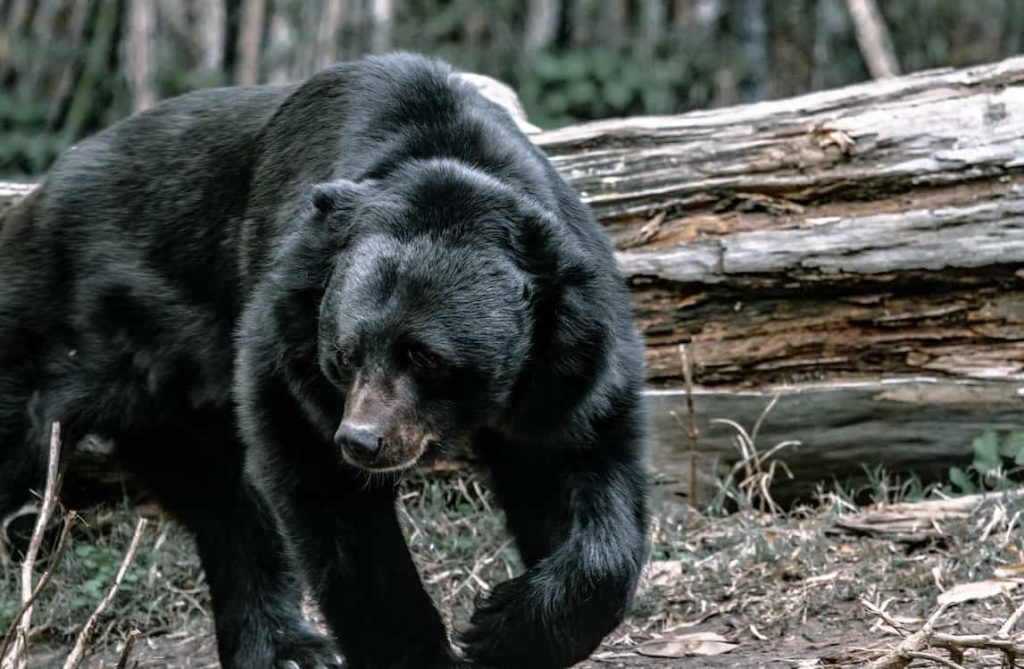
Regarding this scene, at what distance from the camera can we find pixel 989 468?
18.8 ft

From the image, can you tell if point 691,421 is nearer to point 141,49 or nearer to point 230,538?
point 230,538

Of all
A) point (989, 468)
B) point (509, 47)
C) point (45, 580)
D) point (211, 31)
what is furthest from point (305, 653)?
point (509, 47)

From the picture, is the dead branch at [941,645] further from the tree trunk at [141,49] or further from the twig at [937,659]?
the tree trunk at [141,49]

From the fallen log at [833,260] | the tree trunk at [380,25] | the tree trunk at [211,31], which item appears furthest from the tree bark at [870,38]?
the fallen log at [833,260]

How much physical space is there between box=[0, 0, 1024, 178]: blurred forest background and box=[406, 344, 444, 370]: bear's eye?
21.8ft

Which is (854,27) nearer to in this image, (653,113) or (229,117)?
(653,113)

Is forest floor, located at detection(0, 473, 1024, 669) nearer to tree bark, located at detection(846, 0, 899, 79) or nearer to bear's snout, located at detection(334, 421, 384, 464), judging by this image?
bear's snout, located at detection(334, 421, 384, 464)

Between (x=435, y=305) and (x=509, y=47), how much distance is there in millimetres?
7303

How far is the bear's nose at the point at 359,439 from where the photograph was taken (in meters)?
3.77

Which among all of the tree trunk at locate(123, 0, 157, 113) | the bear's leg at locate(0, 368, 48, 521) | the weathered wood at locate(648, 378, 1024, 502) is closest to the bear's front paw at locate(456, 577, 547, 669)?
the bear's leg at locate(0, 368, 48, 521)

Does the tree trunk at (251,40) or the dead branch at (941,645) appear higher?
the dead branch at (941,645)

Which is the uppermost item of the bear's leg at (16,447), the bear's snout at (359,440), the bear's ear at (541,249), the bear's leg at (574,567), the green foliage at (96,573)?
the bear's ear at (541,249)

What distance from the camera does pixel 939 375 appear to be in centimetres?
585

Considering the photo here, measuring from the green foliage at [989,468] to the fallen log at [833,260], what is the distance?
6cm
